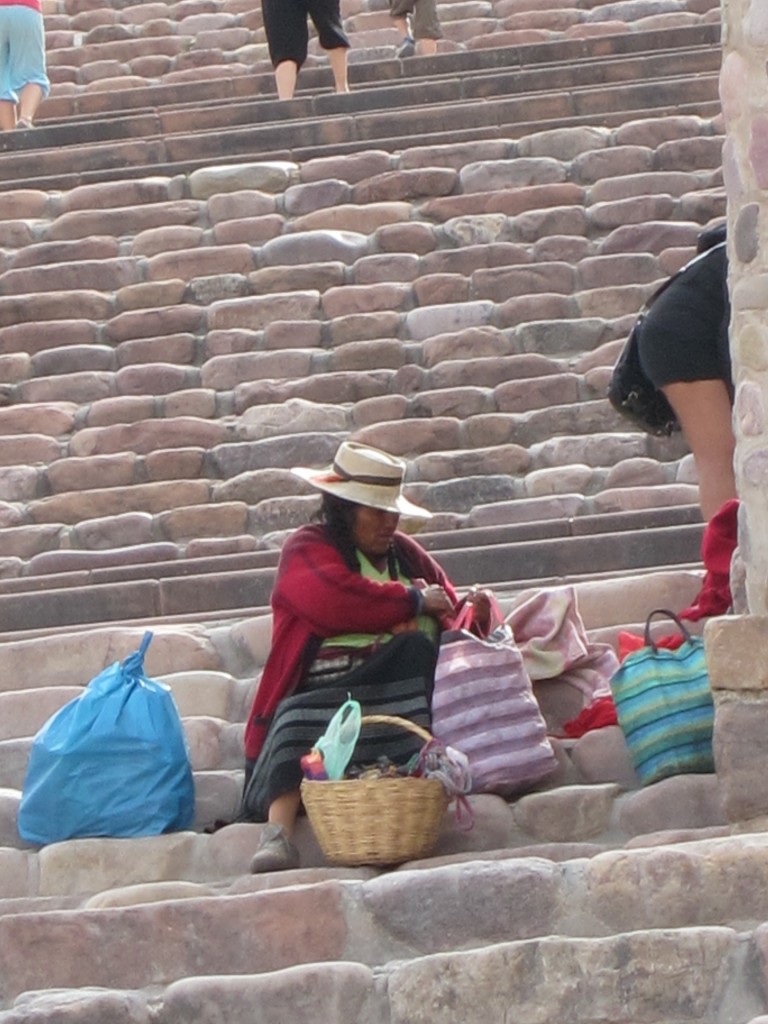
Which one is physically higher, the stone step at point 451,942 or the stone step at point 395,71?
the stone step at point 395,71

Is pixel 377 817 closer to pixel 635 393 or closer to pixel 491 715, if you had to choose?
pixel 491 715

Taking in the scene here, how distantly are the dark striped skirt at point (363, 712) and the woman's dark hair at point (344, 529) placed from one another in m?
0.28

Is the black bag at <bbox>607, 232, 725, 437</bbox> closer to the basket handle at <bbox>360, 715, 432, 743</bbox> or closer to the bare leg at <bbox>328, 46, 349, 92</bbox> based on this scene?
the basket handle at <bbox>360, 715, 432, 743</bbox>

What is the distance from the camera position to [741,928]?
461 centimetres

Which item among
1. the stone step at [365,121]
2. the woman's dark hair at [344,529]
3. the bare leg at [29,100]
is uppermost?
the bare leg at [29,100]

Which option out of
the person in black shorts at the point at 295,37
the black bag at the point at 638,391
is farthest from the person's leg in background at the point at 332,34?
the black bag at the point at 638,391

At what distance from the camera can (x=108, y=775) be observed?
18.5 feet

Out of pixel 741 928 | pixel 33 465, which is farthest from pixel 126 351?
pixel 741 928

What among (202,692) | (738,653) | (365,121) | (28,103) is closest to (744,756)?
(738,653)

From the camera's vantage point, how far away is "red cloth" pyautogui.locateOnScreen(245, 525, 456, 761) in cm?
568

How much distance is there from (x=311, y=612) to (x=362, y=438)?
2.14m

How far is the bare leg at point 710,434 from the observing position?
20.3 ft

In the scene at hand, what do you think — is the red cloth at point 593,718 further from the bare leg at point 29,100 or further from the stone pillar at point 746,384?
the bare leg at point 29,100

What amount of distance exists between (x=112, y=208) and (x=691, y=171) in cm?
210
